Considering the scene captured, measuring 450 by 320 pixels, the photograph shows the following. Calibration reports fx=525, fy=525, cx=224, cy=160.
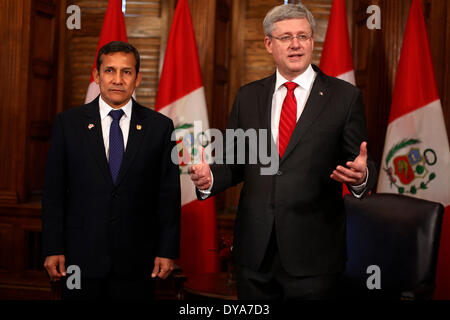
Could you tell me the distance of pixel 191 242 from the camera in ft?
13.5

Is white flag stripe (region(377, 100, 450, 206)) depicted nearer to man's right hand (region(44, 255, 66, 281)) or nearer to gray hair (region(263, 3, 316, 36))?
gray hair (region(263, 3, 316, 36))

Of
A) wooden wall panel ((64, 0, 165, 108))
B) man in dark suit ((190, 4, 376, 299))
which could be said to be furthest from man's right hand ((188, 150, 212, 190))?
wooden wall panel ((64, 0, 165, 108))

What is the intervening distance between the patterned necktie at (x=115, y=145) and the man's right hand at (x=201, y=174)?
54 cm

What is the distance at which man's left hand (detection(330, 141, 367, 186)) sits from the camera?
1661 millimetres

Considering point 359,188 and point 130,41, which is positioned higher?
point 130,41

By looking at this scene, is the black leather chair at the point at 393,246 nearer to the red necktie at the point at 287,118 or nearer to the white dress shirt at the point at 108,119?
the red necktie at the point at 287,118

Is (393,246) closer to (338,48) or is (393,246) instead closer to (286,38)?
(286,38)

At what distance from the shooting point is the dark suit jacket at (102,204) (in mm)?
2229

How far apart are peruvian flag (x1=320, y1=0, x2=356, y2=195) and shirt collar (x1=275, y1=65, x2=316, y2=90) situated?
7.09 ft

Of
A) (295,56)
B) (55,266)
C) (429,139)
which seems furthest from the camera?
(429,139)

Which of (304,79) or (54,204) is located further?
(54,204)

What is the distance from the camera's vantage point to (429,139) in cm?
373

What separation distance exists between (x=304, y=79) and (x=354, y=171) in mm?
447

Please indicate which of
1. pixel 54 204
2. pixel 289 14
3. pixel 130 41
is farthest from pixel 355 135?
pixel 130 41
